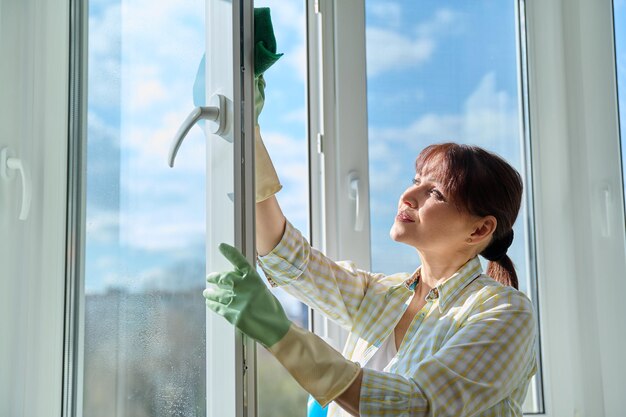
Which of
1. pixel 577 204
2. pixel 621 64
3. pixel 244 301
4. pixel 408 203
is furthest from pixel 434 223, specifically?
pixel 621 64

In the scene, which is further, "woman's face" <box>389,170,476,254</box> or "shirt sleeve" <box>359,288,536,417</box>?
"woman's face" <box>389,170,476,254</box>

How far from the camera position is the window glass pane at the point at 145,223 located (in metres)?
1.05

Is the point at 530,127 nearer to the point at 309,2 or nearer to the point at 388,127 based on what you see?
the point at 388,127

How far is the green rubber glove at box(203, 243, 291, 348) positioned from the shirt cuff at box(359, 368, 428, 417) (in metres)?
0.17

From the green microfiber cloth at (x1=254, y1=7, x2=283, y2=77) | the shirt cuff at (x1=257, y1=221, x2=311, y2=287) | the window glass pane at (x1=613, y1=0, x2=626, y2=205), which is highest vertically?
the window glass pane at (x1=613, y1=0, x2=626, y2=205)

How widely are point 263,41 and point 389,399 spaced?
0.60 m

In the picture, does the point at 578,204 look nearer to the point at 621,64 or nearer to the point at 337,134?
the point at 621,64

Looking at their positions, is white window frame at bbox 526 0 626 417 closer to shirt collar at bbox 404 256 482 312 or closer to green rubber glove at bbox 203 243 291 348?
shirt collar at bbox 404 256 482 312

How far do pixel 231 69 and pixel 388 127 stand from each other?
0.74 m

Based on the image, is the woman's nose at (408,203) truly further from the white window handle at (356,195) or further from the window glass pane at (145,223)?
the window glass pane at (145,223)

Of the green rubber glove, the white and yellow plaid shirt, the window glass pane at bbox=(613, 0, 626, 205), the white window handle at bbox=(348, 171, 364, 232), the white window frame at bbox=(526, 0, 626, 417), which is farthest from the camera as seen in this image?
the window glass pane at bbox=(613, 0, 626, 205)

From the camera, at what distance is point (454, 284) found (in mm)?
1350

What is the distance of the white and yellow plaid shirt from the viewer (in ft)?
3.61

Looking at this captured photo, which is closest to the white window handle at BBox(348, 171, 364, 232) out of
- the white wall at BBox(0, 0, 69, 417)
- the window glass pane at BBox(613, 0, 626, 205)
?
the white wall at BBox(0, 0, 69, 417)
